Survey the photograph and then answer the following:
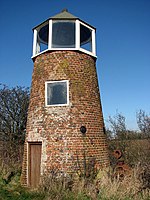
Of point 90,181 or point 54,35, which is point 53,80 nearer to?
point 54,35

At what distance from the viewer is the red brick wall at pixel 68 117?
30.2ft

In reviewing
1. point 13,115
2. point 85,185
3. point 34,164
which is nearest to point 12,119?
point 13,115

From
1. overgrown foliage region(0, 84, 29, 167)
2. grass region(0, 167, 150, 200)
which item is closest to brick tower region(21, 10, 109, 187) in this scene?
grass region(0, 167, 150, 200)

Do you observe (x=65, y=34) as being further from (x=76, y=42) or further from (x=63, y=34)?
(x=76, y=42)

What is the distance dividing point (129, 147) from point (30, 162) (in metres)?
7.40

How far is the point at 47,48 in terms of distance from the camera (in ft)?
35.2

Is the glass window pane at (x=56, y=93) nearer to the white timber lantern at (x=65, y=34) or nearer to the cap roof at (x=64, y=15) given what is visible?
the white timber lantern at (x=65, y=34)

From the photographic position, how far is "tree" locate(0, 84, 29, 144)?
17.6m

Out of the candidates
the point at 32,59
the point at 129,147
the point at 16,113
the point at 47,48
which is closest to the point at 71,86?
the point at 47,48

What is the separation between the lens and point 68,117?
952cm

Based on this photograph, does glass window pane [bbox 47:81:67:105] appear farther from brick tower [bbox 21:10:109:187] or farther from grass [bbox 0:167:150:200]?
grass [bbox 0:167:150:200]

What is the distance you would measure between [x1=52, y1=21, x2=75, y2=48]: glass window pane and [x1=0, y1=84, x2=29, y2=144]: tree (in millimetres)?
9714

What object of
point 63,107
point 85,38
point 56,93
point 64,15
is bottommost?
point 63,107

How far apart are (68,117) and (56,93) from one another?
1374 mm
